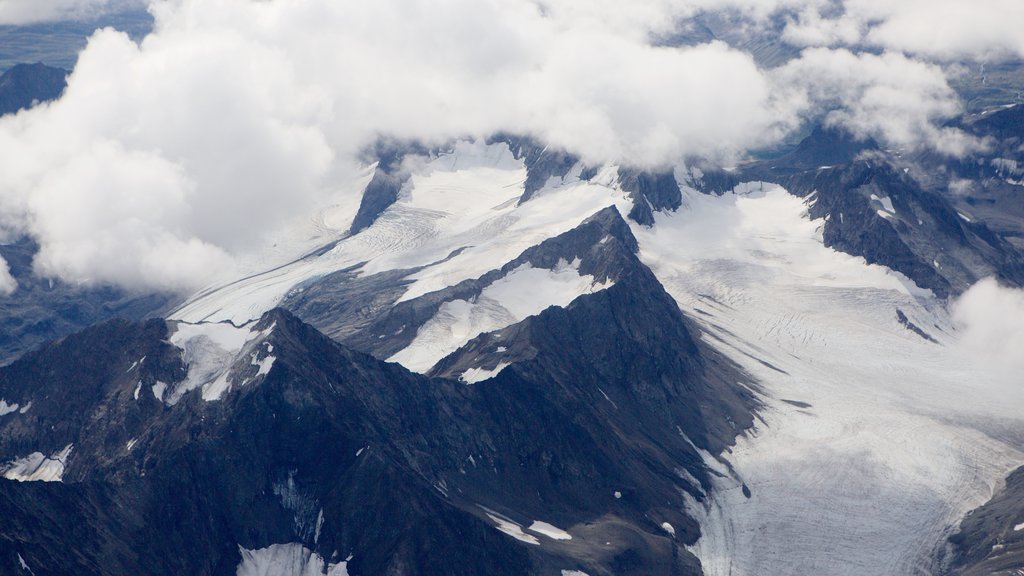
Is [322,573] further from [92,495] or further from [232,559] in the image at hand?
[92,495]

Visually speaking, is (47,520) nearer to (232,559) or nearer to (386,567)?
(232,559)

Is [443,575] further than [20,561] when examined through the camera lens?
Yes

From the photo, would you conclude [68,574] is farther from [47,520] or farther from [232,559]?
[232,559]

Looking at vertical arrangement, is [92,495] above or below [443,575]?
above

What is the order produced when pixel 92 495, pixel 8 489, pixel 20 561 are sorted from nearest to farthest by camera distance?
pixel 20 561
pixel 8 489
pixel 92 495

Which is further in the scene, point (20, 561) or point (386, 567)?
point (386, 567)

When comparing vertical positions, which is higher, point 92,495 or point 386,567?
point 92,495

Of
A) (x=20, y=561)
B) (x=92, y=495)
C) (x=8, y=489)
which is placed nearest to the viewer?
(x=20, y=561)

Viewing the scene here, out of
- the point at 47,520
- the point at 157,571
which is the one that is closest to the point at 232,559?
the point at 157,571
